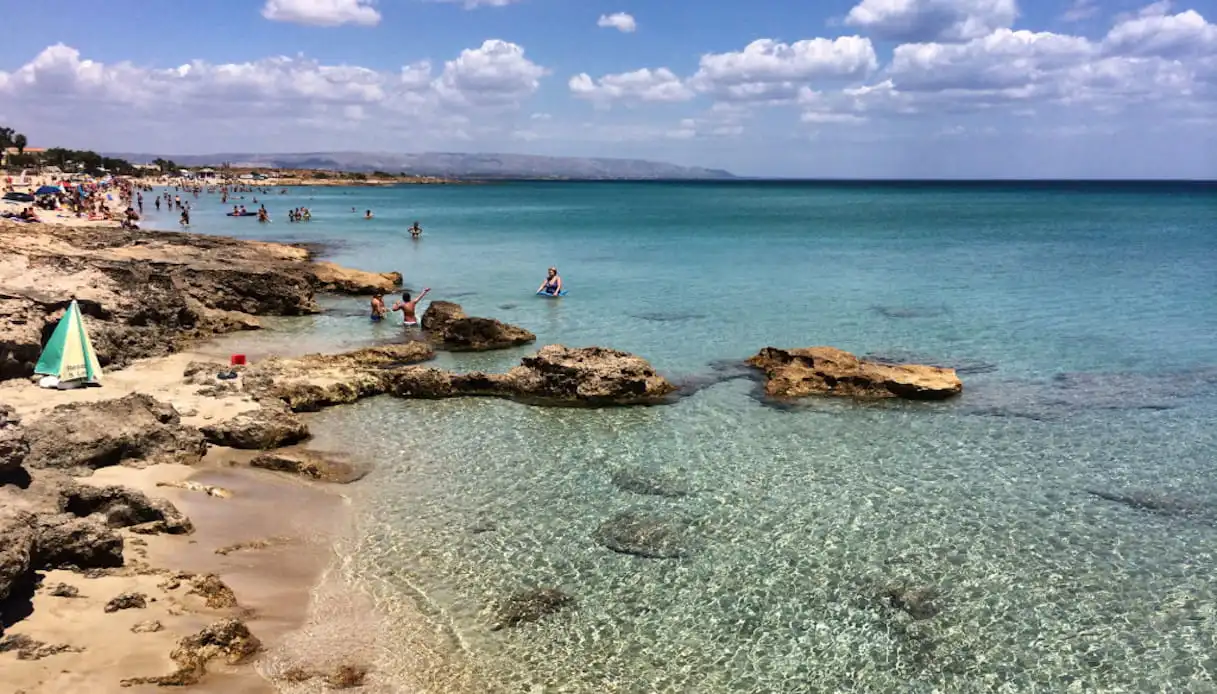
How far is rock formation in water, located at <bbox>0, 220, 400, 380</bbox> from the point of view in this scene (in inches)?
648

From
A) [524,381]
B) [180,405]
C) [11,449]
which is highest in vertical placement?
[11,449]

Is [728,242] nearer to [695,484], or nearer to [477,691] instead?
[695,484]

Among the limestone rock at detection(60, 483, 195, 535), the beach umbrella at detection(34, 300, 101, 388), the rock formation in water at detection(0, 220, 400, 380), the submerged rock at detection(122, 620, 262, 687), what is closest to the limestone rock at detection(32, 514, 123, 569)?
the limestone rock at detection(60, 483, 195, 535)

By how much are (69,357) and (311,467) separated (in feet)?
20.5

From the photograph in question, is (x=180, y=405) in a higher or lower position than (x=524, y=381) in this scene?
lower

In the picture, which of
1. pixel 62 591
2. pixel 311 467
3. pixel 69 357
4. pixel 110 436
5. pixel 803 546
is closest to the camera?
pixel 62 591

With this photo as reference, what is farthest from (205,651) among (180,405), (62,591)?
(180,405)

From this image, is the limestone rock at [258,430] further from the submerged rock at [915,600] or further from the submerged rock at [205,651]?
the submerged rock at [915,600]

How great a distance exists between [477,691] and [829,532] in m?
5.48

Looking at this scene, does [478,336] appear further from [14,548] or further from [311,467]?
[14,548]

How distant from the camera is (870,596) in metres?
9.58

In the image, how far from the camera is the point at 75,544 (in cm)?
876

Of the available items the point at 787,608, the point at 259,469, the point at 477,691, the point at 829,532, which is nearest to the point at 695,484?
the point at 829,532

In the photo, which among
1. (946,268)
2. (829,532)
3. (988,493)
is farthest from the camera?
(946,268)
